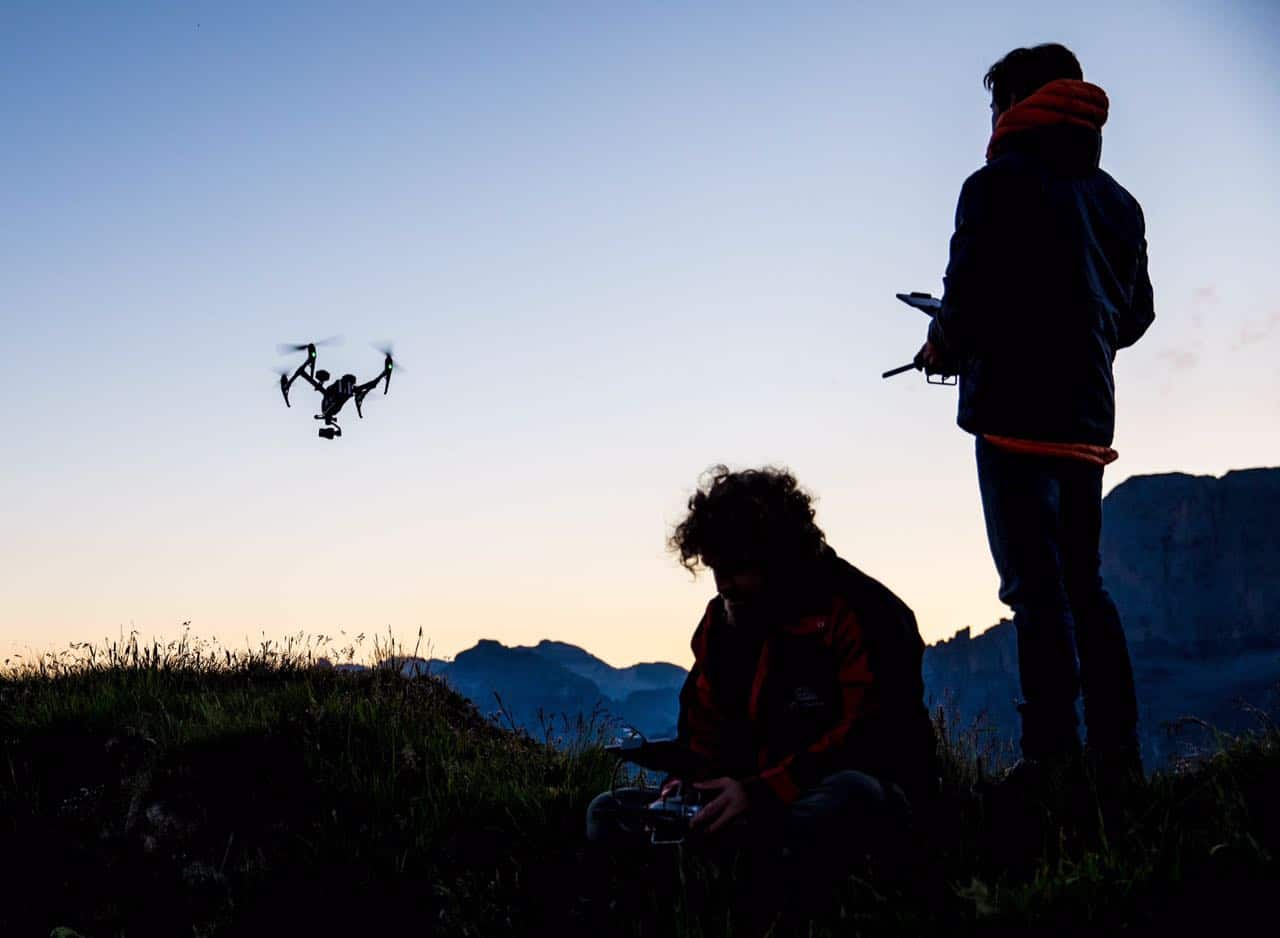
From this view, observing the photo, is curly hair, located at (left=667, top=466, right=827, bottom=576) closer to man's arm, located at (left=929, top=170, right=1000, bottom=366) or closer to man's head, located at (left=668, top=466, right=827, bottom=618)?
man's head, located at (left=668, top=466, right=827, bottom=618)

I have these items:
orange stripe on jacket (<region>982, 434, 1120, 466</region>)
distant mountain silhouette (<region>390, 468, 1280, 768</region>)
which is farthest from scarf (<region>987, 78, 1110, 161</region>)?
distant mountain silhouette (<region>390, 468, 1280, 768</region>)

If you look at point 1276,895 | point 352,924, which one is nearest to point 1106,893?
point 1276,895

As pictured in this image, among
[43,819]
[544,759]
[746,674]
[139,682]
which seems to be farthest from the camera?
[139,682]

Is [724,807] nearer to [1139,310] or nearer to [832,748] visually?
[832,748]

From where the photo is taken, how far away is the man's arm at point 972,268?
446cm

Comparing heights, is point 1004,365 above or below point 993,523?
above

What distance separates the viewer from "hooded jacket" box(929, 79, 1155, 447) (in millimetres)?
4410

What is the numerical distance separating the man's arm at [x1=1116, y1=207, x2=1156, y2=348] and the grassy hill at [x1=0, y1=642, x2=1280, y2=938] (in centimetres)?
195

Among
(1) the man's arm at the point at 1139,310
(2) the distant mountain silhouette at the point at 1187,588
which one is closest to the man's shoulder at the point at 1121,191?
(1) the man's arm at the point at 1139,310

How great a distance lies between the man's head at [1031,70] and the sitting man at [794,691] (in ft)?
7.57

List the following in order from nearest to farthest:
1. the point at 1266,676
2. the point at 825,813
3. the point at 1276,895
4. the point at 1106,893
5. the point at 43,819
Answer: the point at 1276,895
the point at 1106,893
the point at 825,813
the point at 43,819
the point at 1266,676

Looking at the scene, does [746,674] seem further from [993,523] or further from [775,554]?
[993,523]

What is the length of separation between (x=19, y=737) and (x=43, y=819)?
3.75ft

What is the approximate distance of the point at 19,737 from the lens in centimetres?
720
